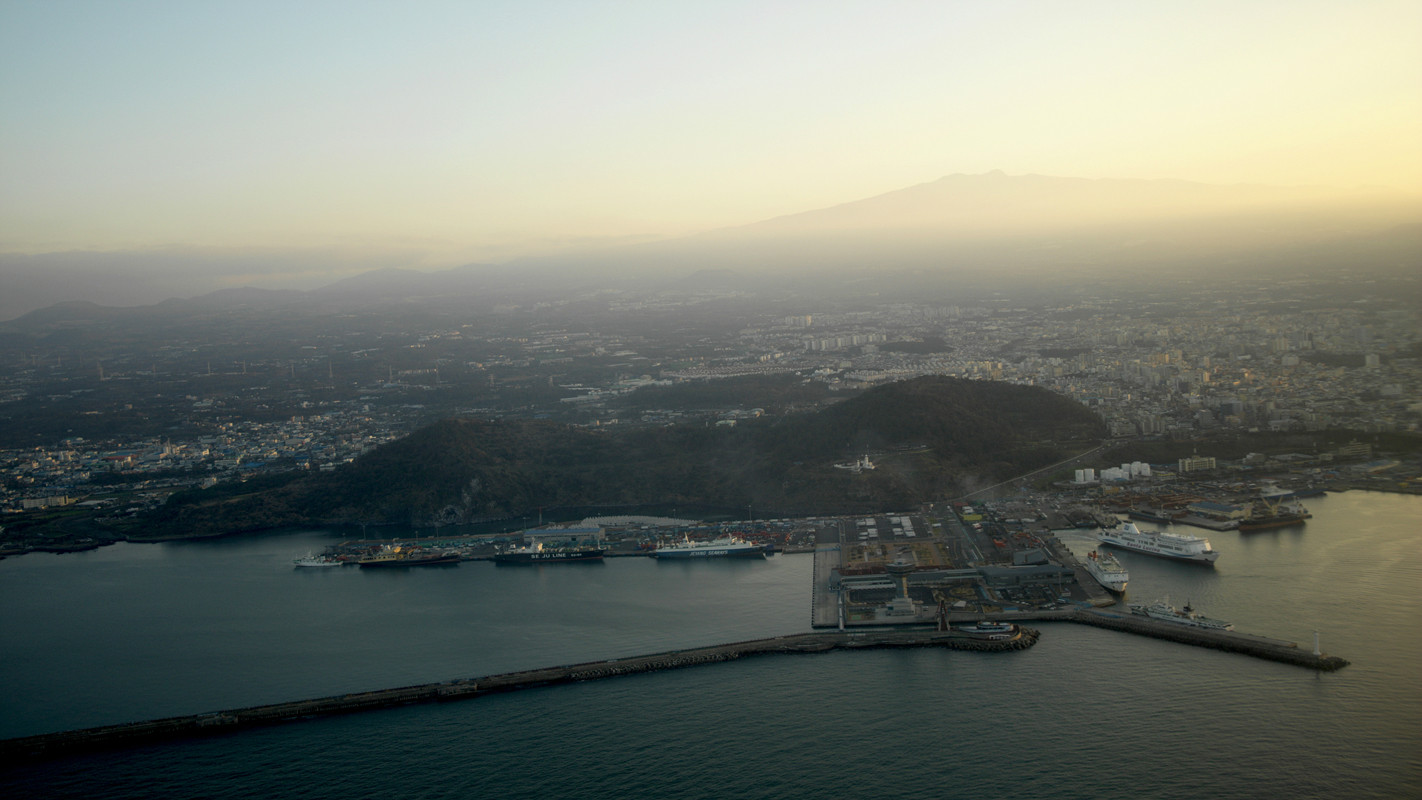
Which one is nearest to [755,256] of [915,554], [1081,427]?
[1081,427]

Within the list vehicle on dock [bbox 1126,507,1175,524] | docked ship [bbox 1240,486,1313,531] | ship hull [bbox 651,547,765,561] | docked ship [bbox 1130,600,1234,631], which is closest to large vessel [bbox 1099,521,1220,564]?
vehicle on dock [bbox 1126,507,1175,524]

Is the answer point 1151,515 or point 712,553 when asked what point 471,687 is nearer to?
point 712,553

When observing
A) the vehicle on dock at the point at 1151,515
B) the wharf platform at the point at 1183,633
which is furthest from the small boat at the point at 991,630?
the vehicle on dock at the point at 1151,515

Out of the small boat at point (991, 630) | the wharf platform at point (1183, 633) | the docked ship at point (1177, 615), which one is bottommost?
the small boat at point (991, 630)

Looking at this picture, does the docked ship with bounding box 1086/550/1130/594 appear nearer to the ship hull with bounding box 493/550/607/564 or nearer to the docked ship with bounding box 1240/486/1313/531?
the docked ship with bounding box 1240/486/1313/531

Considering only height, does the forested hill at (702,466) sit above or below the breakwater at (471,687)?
above

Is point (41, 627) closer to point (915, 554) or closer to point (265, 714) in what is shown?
point (265, 714)

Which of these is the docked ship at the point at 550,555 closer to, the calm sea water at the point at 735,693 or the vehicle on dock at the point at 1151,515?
the calm sea water at the point at 735,693
